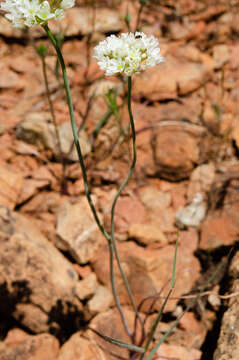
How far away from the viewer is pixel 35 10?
1295 millimetres

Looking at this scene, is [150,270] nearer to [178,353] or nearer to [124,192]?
[178,353]

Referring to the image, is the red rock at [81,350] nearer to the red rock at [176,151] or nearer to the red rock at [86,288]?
the red rock at [86,288]

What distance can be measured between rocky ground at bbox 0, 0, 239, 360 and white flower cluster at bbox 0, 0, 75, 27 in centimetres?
128

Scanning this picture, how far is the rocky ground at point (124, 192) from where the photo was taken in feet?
7.25

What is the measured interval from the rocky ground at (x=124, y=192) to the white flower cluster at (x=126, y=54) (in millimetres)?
1118

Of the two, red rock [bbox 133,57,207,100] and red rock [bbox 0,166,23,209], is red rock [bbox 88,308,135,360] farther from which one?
red rock [bbox 133,57,207,100]

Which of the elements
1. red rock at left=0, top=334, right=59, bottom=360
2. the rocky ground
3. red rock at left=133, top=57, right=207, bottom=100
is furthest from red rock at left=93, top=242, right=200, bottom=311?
red rock at left=133, top=57, right=207, bottom=100

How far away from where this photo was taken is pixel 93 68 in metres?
3.83

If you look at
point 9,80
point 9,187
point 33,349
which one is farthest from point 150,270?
point 9,80

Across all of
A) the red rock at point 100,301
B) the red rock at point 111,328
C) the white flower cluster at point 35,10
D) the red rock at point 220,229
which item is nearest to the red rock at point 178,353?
the red rock at point 111,328

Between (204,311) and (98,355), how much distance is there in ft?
2.52

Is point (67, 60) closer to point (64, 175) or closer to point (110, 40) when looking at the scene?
point (64, 175)

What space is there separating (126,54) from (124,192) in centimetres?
183

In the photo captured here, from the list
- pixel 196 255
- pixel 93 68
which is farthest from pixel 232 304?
pixel 93 68
